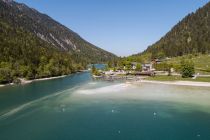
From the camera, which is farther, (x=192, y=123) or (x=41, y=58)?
(x=41, y=58)

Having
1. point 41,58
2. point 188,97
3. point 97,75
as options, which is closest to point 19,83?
point 41,58

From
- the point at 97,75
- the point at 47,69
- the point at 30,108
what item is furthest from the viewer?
the point at 97,75

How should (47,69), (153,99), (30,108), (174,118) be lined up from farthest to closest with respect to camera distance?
(47,69)
(153,99)
(30,108)
(174,118)

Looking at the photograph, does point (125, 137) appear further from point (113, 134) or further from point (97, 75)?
point (97, 75)

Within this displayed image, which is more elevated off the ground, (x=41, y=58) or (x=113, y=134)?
(x=41, y=58)

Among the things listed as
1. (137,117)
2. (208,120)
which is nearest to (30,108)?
(137,117)

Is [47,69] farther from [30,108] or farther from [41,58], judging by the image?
[30,108]
